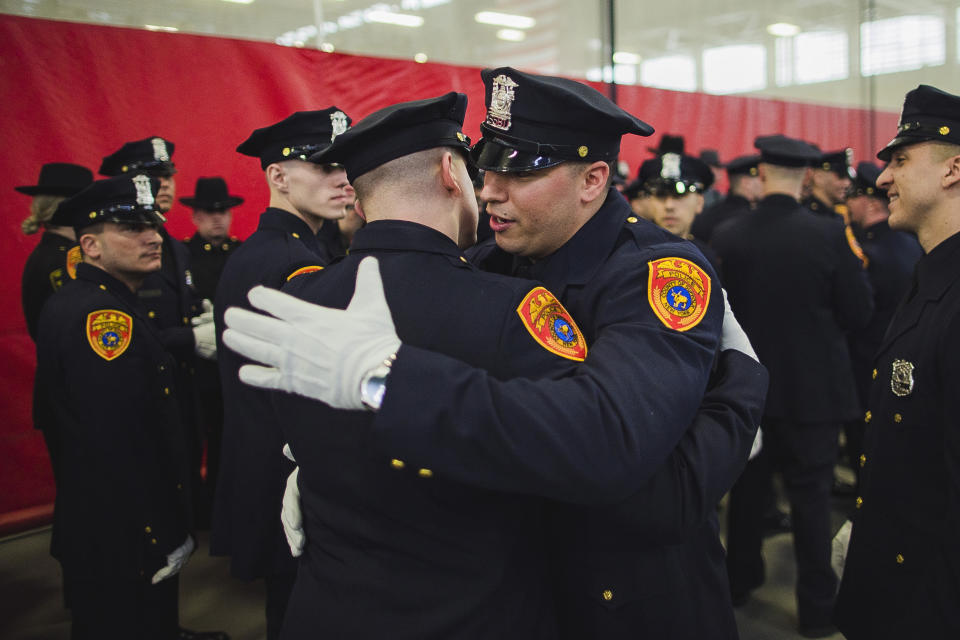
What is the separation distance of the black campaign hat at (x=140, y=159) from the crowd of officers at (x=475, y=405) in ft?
3.50

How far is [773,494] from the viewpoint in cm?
382

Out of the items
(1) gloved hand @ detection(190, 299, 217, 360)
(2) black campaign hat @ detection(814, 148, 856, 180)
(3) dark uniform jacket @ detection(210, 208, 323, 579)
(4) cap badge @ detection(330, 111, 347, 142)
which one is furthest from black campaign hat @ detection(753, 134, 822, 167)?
(1) gloved hand @ detection(190, 299, 217, 360)

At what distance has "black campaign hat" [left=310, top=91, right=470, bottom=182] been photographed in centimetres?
110

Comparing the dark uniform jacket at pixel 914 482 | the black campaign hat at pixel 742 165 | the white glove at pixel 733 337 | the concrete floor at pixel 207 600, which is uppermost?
the black campaign hat at pixel 742 165

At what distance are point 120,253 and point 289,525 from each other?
159 centimetres

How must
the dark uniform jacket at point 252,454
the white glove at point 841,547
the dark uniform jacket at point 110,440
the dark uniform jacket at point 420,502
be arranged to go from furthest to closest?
the dark uniform jacket at point 110,440 → the dark uniform jacket at point 252,454 → the white glove at point 841,547 → the dark uniform jacket at point 420,502

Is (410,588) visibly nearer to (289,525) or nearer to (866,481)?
(289,525)

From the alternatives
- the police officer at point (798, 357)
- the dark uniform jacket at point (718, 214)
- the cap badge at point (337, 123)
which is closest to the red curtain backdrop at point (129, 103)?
the dark uniform jacket at point (718, 214)

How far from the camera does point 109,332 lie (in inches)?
85.7

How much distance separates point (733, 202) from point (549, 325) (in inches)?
160

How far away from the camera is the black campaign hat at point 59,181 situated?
333 centimetres

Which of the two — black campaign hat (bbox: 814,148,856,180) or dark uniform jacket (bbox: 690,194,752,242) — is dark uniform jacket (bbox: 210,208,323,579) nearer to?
black campaign hat (bbox: 814,148,856,180)

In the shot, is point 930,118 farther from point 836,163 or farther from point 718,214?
point 718,214

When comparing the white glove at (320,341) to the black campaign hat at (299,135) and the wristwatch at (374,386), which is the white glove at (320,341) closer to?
the wristwatch at (374,386)
